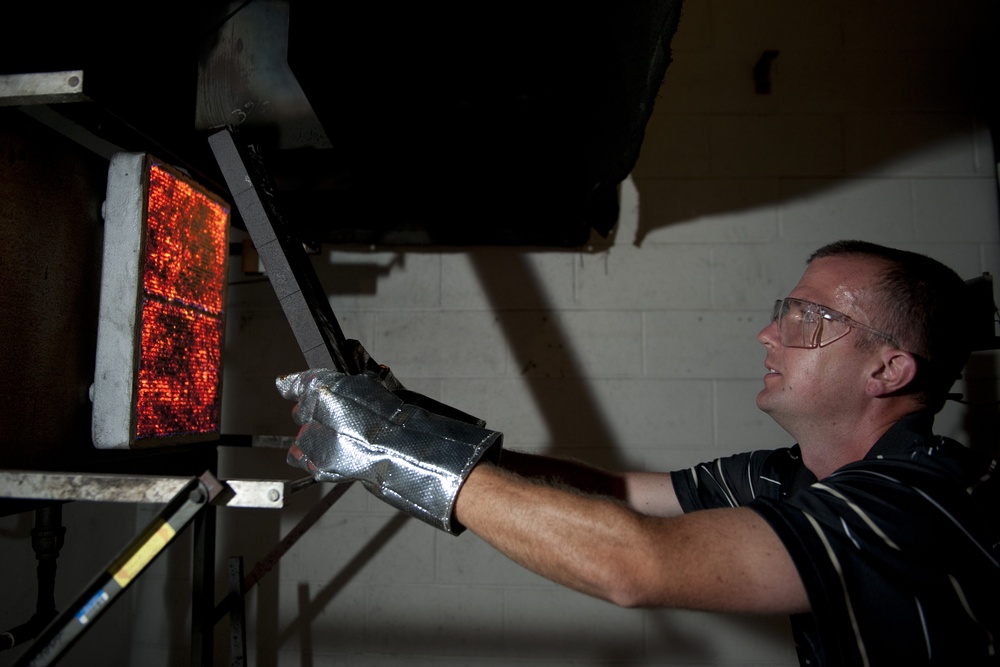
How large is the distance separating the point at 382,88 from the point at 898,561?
4.45 feet

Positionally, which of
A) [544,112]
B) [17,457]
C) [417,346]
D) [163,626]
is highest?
[544,112]

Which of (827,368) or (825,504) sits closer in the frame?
(825,504)

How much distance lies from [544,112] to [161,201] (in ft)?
2.96

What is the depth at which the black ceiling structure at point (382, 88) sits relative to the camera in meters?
0.99

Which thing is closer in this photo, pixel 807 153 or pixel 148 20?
pixel 148 20

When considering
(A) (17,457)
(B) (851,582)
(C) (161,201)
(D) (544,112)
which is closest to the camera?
(B) (851,582)

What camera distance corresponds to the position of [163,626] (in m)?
1.85

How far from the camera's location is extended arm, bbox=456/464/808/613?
2.33 feet

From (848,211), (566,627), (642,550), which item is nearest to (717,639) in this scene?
(566,627)

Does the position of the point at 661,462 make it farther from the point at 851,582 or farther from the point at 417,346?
the point at 851,582

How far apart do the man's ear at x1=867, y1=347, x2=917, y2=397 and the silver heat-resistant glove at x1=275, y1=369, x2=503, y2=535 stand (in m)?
0.72

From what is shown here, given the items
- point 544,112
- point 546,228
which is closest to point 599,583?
point 544,112

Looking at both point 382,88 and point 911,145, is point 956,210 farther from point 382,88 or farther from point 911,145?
point 382,88

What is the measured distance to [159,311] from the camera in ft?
3.26
